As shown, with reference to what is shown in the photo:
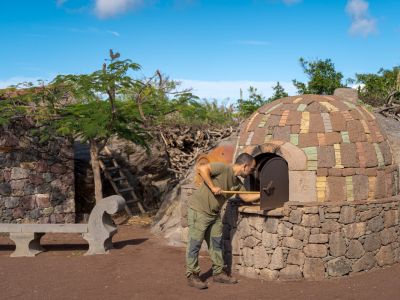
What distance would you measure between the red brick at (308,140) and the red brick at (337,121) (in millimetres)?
321

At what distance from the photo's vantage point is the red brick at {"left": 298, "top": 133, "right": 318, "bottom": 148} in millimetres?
6668

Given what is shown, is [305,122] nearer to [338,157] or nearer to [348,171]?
[338,157]

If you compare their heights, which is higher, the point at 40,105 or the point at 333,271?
the point at 40,105

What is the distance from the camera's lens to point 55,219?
38.1 ft

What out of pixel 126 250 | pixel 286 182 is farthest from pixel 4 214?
pixel 286 182

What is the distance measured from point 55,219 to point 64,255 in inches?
130

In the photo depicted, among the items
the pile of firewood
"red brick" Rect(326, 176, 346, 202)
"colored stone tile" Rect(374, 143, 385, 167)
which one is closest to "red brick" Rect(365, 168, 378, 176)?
"colored stone tile" Rect(374, 143, 385, 167)

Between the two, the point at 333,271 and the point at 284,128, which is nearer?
the point at 333,271

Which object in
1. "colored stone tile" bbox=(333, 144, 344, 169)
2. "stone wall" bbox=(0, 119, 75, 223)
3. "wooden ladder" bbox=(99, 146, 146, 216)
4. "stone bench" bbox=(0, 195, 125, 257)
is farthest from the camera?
"wooden ladder" bbox=(99, 146, 146, 216)

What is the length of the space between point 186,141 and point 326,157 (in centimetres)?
662

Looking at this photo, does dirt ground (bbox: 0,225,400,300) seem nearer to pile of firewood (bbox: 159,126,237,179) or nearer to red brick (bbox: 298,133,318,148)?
red brick (bbox: 298,133,318,148)

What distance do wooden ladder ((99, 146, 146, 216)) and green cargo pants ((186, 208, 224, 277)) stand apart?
22.0ft

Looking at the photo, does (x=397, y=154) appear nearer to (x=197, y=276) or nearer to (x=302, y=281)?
(x=302, y=281)

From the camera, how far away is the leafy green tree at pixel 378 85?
15798 millimetres
